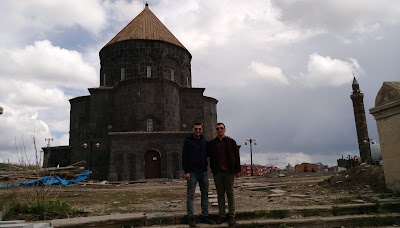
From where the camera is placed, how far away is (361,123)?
2589 cm

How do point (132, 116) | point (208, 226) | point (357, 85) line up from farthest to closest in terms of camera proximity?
point (132, 116) < point (357, 85) < point (208, 226)

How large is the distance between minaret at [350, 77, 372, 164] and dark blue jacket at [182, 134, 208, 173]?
905 inches

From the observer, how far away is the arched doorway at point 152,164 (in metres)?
26.9

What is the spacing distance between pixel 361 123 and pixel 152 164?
59.5ft

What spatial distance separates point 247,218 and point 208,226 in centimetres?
90

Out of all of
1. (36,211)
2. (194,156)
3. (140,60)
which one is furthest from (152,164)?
(194,156)

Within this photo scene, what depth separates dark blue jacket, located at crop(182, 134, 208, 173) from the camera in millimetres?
6180

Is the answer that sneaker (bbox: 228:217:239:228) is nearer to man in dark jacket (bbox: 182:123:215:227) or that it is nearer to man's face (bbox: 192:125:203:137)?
man in dark jacket (bbox: 182:123:215:227)

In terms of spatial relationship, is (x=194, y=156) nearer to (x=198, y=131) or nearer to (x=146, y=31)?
(x=198, y=131)

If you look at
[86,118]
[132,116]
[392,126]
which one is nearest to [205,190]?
[392,126]

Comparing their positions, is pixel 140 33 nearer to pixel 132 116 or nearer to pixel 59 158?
pixel 132 116

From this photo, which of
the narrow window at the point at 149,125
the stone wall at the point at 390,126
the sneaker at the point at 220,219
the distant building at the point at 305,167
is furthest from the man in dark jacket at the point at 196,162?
the distant building at the point at 305,167

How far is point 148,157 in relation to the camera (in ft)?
89.2

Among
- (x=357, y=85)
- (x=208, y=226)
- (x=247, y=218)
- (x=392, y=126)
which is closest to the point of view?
(x=208, y=226)
